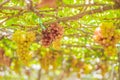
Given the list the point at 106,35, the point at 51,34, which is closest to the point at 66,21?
the point at 51,34

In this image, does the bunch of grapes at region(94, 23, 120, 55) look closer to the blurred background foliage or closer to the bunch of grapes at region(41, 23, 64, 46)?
the blurred background foliage

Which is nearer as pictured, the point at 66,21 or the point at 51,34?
the point at 51,34

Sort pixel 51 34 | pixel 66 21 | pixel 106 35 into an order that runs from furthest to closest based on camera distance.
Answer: pixel 66 21 → pixel 51 34 → pixel 106 35

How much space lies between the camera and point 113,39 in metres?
1.64

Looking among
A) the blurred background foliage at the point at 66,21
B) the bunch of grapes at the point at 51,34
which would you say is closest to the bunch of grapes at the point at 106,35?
the blurred background foliage at the point at 66,21

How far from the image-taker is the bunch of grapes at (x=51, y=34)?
1725 millimetres

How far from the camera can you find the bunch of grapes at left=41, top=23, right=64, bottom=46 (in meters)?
1.72

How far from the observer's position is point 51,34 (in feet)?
5.69

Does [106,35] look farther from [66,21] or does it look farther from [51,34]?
[66,21]

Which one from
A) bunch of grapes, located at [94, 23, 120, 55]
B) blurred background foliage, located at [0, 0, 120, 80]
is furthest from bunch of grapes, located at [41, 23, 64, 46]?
bunch of grapes, located at [94, 23, 120, 55]

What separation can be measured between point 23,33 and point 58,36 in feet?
0.67

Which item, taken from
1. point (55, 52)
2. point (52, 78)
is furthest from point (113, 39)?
point (52, 78)

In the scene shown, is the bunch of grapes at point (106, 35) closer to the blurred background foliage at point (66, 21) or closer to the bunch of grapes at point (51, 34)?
the blurred background foliage at point (66, 21)

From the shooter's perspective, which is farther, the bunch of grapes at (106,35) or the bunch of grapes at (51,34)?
the bunch of grapes at (51,34)
